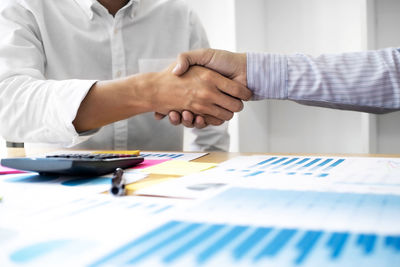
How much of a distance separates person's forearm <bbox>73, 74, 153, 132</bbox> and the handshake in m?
0.04

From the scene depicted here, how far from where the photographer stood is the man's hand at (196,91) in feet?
2.62

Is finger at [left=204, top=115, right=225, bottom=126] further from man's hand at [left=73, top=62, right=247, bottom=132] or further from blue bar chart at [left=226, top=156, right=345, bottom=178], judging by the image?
blue bar chart at [left=226, top=156, right=345, bottom=178]

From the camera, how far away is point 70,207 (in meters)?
0.37

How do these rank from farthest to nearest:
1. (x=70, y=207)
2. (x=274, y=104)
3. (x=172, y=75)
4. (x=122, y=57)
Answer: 1. (x=274, y=104)
2. (x=122, y=57)
3. (x=172, y=75)
4. (x=70, y=207)

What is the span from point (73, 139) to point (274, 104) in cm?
137

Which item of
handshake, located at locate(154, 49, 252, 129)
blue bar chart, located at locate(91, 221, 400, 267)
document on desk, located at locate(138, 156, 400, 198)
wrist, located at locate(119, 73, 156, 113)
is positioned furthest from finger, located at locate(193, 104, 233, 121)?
blue bar chart, located at locate(91, 221, 400, 267)

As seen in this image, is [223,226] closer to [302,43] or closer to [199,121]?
[199,121]

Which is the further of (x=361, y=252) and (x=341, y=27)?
(x=341, y=27)

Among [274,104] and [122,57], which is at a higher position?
[122,57]

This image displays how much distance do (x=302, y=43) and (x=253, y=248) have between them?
5.96ft

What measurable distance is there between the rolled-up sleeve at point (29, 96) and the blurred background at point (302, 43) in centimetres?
93

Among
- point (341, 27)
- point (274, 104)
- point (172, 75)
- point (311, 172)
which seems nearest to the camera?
point (311, 172)

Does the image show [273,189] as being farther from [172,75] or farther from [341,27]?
[341,27]

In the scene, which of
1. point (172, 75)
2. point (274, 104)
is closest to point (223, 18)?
point (274, 104)
